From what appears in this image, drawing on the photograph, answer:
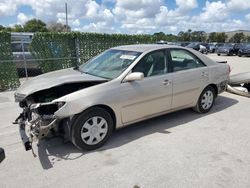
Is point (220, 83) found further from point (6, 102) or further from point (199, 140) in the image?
point (6, 102)

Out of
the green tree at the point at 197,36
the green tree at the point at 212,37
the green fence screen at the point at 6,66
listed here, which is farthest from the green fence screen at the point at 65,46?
the green tree at the point at 212,37

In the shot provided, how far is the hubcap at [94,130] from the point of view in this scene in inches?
143

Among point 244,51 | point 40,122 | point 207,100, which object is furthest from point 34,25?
point 40,122

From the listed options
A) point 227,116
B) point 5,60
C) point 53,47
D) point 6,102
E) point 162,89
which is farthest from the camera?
point 53,47

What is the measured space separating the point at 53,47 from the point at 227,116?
23.6 ft

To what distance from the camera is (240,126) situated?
471 centimetres

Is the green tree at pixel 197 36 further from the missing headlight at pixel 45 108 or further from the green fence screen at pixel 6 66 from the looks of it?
the missing headlight at pixel 45 108

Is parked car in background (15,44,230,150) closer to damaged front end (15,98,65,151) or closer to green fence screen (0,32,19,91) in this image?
damaged front end (15,98,65,151)

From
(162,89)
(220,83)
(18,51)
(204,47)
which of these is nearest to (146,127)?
(162,89)

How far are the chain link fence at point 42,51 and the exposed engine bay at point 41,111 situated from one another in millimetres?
5154

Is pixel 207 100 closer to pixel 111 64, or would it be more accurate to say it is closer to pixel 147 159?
pixel 111 64

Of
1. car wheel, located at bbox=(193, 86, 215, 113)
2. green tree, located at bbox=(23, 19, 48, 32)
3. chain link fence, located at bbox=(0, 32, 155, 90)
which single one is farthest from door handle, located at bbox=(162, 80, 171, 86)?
green tree, located at bbox=(23, 19, 48, 32)

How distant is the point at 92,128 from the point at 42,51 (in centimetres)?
682

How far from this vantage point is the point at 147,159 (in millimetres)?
3486
